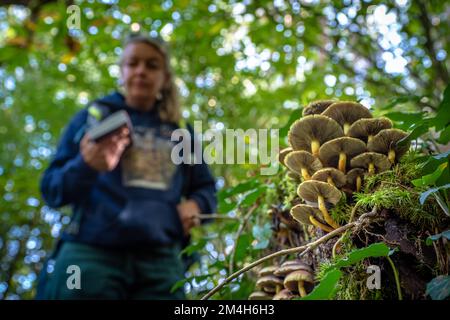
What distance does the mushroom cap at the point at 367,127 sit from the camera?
1.20 metres

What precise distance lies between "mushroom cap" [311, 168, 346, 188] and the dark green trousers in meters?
1.59

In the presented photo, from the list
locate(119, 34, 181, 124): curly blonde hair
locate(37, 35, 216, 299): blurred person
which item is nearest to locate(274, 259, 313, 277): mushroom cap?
locate(37, 35, 216, 299): blurred person

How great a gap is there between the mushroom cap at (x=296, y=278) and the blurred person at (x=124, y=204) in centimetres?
139

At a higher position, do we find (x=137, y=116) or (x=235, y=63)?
(x=235, y=63)

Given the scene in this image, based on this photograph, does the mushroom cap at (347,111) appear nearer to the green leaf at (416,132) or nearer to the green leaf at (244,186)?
the green leaf at (416,132)

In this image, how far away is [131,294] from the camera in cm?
263

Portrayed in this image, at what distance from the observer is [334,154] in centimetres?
121

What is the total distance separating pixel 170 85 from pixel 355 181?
102 inches

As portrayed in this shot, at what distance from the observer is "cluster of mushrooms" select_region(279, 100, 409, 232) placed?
45.9 inches

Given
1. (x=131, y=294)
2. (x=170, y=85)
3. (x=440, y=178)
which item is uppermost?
(x=170, y=85)

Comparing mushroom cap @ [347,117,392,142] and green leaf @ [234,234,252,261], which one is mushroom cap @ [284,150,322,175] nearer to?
mushroom cap @ [347,117,392,142]
